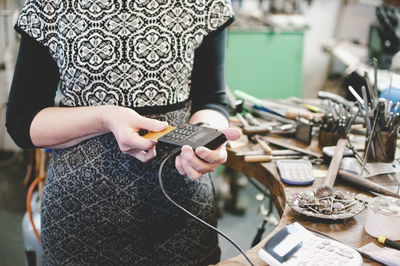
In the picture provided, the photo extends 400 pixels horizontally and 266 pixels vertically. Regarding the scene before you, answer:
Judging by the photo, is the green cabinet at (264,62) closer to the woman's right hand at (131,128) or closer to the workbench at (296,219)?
the workbench at (296,219)

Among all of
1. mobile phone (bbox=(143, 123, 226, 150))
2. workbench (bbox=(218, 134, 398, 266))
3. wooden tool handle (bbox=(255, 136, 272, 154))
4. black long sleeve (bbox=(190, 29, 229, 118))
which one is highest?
black long sleeve (bbox=(190, 29, 229, 118))

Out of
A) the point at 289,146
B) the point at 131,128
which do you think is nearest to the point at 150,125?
the point at 131,128

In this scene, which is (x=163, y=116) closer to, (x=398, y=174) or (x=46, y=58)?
(x=46, y=58)

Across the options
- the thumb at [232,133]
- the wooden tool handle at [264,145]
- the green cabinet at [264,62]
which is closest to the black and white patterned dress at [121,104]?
the thumb at [232,133]

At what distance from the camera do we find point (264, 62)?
3201 mm

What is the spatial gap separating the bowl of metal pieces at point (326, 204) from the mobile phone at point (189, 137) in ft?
0.63

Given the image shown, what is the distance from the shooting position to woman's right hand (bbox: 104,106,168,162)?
2.47 feet

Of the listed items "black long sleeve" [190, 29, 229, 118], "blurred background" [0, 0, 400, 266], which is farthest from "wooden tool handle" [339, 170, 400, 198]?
"blurred background" [0, 0, 400, 266]

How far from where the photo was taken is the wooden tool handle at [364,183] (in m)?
0.91

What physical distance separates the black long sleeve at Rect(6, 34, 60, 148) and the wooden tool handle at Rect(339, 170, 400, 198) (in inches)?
25.2

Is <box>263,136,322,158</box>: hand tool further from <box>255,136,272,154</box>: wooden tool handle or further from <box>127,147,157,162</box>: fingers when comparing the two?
<box>127,147,157,162</box>: fingers

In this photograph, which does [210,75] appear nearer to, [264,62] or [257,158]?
[257,158]

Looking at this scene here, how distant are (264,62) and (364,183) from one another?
7.69ft

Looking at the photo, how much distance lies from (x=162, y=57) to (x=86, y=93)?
0.16 metres
